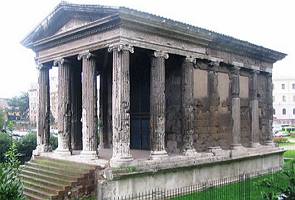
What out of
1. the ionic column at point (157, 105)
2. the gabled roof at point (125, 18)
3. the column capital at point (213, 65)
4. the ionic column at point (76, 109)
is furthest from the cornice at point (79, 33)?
the column capital at point (213, 65)

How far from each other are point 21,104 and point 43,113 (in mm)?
48245

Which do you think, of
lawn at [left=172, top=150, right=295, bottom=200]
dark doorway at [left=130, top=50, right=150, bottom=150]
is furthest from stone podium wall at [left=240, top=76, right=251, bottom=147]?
dark doorway at [left=130, top=50, right=150, bottom=150]

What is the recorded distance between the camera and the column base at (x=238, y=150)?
17130mm

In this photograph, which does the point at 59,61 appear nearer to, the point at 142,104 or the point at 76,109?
the point at 76,109

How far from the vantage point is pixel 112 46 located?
41.4 ft

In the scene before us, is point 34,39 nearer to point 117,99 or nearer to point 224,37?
point 117,99

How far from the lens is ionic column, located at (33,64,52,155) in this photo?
A: 16.1 metres

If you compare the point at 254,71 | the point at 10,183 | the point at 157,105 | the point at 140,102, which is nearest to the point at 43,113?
the point at 140,102

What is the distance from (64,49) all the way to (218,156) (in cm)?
807

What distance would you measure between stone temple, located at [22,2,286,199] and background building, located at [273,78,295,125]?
58.9 meters

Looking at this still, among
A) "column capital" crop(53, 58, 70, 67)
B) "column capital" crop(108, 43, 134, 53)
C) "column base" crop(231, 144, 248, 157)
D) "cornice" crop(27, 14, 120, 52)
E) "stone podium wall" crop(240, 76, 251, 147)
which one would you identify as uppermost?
"cornice" crop(27, 14, 120, 52)

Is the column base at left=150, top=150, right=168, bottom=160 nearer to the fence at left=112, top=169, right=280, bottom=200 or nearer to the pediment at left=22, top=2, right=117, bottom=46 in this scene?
the fence at left=112, top=169, right=280, bottom=200

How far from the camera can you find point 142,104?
17141 mm

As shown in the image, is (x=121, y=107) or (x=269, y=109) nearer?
(x=121, y=107)
